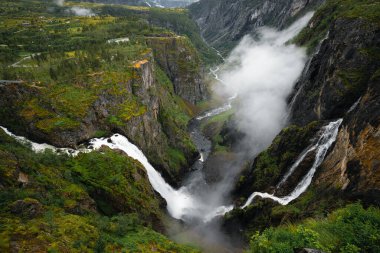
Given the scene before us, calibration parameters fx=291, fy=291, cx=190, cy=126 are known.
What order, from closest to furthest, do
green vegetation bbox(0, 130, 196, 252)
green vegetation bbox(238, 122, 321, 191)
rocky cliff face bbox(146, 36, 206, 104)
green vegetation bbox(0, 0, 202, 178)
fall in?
green vegetation bbox(0, 130, 196, 252)
green vegetation bbox(238, 122, 321, 191)
green vegetation bbox(0, 0, 202, 178)
rocky cliff face bbox(146, 36, 206, 104)

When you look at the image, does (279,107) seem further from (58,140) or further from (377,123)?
(58,140)

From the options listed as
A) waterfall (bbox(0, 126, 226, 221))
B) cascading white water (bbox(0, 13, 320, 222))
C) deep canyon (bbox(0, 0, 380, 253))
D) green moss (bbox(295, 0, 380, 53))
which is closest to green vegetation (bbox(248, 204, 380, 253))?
deep canyon (bbox(0, 0, 380, 253))

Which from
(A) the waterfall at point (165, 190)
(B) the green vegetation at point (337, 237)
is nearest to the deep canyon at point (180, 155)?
(B) the green vegetation at point (337, 237)

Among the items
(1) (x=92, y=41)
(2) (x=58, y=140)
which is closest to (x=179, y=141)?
(2) (x=58, y=140)

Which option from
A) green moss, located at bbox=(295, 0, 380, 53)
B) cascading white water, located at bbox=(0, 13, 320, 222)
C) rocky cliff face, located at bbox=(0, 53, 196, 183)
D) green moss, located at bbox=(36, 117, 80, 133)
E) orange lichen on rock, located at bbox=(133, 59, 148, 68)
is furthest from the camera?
orange lichen on rock, located at bbox=(133, 59, 148, 68)

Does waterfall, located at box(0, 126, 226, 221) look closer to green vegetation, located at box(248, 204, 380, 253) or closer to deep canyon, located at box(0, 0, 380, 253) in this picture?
deep canyon, located at box(0, 0, 380, 253)

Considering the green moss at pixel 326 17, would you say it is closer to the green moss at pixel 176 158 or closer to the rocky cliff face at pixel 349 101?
the rocky cliff face at pixel 349 101

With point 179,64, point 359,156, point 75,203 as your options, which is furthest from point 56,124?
point 179,64
